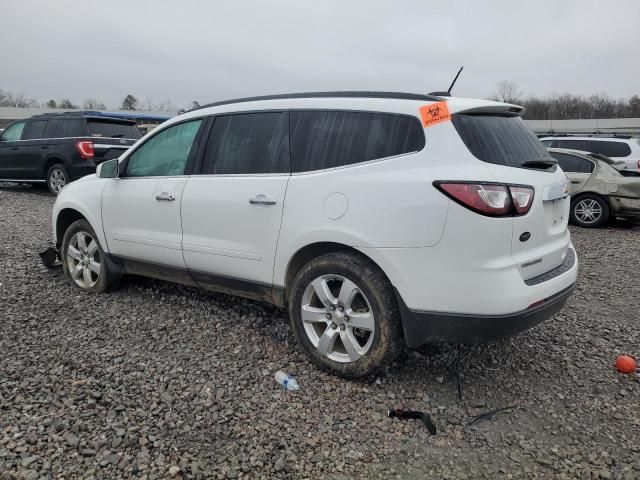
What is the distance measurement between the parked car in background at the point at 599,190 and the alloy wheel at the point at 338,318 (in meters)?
7.23

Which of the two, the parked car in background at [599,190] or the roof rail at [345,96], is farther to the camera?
the parked car in background at [599,190]

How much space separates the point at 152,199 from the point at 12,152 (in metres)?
9.95

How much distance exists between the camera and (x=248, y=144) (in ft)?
12.1

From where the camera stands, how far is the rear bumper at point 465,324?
9.04 feet

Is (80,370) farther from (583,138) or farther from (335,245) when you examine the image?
(583,138)

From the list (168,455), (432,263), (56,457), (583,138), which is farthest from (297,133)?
(583,138)

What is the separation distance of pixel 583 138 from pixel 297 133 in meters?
10.7

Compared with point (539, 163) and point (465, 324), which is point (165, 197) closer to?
point (465, 324)

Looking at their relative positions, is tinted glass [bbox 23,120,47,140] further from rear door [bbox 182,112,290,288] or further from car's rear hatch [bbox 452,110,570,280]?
car's rear hatch [bbox 452,110,570,280]

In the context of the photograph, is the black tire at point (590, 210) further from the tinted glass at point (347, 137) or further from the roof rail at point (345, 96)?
the tinted glass at point (347, 137)

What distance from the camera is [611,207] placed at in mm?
9031

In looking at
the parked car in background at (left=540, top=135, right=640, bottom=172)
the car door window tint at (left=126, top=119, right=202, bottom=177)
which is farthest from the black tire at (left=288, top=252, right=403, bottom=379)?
the parked car in background at (left=540, top=135, right=640, bottom=172)

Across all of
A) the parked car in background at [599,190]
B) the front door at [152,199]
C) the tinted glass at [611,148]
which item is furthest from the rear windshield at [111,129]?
the tinted glass at [611,148]

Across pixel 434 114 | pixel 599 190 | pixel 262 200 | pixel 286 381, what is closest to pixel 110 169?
pixel 262 200
